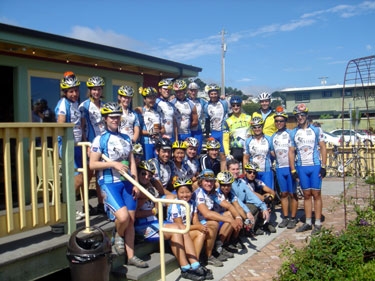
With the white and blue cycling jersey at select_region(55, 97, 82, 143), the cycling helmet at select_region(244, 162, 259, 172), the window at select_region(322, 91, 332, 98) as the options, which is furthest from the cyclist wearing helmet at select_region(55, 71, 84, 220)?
the window at select_region(322, 91, 332, 98)

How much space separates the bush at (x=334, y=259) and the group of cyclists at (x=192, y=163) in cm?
99

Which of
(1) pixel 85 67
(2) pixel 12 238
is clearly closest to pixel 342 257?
(2) pixel 12 238

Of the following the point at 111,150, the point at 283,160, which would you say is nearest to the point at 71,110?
the point at 111,150

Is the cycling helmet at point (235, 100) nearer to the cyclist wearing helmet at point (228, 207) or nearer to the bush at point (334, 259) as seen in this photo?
the cyclist wearing helmet at point (228, 207)

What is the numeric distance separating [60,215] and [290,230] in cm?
405

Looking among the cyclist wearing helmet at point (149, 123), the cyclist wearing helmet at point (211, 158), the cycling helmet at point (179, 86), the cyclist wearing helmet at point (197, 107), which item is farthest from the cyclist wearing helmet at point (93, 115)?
the cyclist wearing helmet at point (197, 107)

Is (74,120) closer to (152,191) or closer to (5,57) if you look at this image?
(152,191)

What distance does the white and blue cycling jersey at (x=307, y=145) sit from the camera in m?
6.59

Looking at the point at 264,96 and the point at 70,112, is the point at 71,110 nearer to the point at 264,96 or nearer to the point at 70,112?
the point at 70,112

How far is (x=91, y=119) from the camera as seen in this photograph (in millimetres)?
5465

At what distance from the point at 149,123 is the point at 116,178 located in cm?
196

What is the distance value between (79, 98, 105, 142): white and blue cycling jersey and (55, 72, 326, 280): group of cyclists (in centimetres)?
1

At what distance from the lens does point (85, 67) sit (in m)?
7.57

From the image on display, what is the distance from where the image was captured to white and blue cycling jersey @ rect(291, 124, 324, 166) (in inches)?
260
